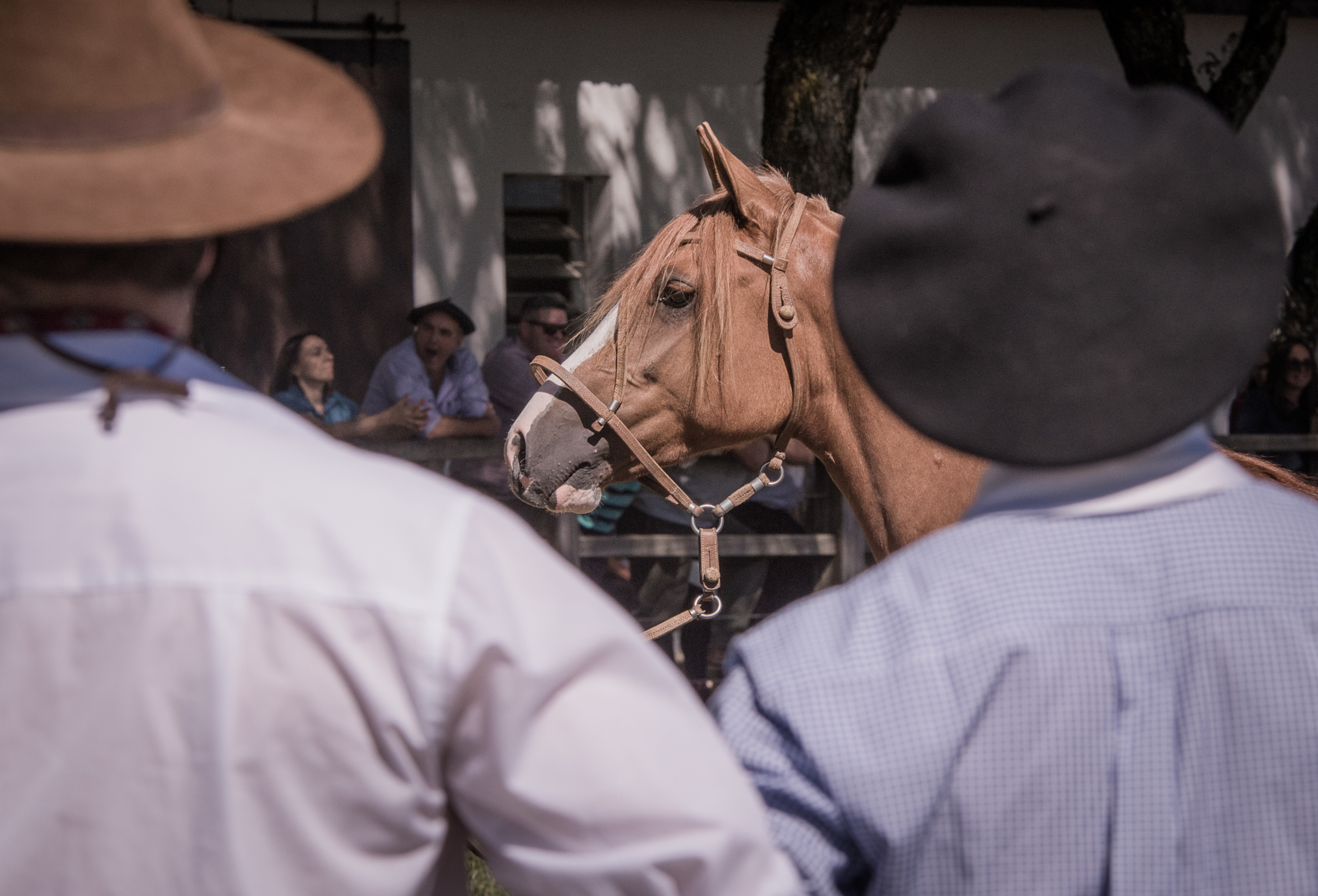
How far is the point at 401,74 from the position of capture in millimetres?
8445

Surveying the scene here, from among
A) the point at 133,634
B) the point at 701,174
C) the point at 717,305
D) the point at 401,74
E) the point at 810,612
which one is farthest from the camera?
the point at 701,174

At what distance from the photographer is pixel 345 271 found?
28.0 feet

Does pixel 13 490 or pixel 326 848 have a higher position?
pixel 13 490

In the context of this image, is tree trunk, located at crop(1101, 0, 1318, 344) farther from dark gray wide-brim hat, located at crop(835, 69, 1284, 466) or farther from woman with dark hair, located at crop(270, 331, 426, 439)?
dark gray wide-brim hat, located at crop(835, 69, 1284, 466)

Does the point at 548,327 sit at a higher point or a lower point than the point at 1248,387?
higher

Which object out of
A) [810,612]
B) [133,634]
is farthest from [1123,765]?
[133,634]

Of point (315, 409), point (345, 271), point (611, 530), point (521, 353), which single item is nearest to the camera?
point (611, 530)

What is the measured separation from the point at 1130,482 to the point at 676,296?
2.11 m

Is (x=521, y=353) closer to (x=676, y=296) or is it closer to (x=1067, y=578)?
(x=676, y=296)

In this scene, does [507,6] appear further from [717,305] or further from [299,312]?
[717,305]

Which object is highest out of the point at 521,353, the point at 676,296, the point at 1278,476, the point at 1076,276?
the point at 1076,276

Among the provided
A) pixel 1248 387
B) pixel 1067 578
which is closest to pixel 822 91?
pixel 1248 387

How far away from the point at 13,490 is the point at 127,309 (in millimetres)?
162

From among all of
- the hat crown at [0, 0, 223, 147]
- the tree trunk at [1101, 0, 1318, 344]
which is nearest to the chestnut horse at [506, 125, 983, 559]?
the hat crown at [0, 0, 223, 147]
